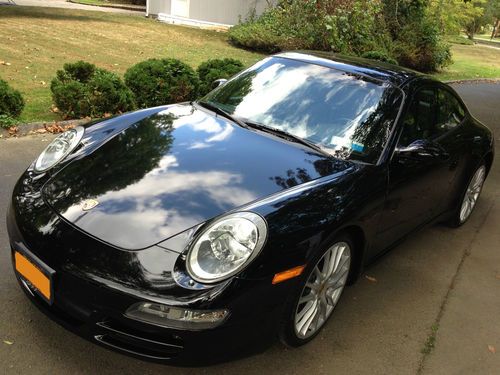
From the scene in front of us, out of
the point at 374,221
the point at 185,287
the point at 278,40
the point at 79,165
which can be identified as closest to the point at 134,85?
the point at 79,165

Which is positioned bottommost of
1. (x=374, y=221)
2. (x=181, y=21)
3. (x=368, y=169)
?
(x=181, y=21)

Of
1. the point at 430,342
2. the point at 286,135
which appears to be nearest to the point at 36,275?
the point at 286,135

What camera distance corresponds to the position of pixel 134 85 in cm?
688

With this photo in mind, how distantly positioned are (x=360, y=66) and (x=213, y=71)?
4184 mm

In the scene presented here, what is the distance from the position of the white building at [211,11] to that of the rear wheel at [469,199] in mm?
15313

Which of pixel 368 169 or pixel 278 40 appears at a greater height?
pixel 368 169

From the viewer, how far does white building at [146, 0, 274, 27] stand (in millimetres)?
18750

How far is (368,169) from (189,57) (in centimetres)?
1051

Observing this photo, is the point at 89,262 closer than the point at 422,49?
Yes

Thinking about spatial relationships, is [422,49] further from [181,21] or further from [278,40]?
[181,21]

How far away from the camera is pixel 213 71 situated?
7555 mm

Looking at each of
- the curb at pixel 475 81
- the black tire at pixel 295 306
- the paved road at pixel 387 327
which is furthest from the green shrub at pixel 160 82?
the curb at pixel 475 81

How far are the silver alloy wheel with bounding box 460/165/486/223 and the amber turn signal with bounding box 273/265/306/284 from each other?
278cm

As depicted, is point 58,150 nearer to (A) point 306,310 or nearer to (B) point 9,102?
(A) point 306,310
